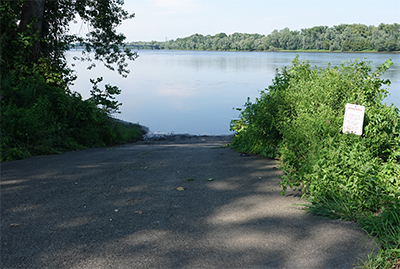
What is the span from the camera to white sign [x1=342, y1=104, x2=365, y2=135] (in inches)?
204

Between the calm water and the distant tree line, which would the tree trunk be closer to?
the calm water

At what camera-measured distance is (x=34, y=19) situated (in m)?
10.6

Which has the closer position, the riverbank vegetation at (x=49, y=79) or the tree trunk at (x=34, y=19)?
the riverbank vegetation at (x=49, y=79)

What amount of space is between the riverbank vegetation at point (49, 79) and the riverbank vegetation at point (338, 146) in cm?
456

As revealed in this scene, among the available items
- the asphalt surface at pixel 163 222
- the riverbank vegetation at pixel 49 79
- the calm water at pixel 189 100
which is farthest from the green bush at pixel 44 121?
the calm water at pixel 189 100

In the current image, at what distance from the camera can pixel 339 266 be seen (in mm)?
3418

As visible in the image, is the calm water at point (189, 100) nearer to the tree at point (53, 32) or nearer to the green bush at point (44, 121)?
the tree at point (53, 32)

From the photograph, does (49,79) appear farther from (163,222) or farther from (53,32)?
(163,222)

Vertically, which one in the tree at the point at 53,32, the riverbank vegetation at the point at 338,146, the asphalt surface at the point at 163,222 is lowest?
the asphalt surface at the point at 163,222

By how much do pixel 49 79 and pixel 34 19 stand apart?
1691mm

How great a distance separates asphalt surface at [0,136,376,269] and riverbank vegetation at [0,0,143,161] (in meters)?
1.71

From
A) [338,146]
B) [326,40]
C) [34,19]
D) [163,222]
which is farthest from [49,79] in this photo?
[326,40]

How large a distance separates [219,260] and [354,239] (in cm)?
145

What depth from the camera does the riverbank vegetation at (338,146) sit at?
430cm
